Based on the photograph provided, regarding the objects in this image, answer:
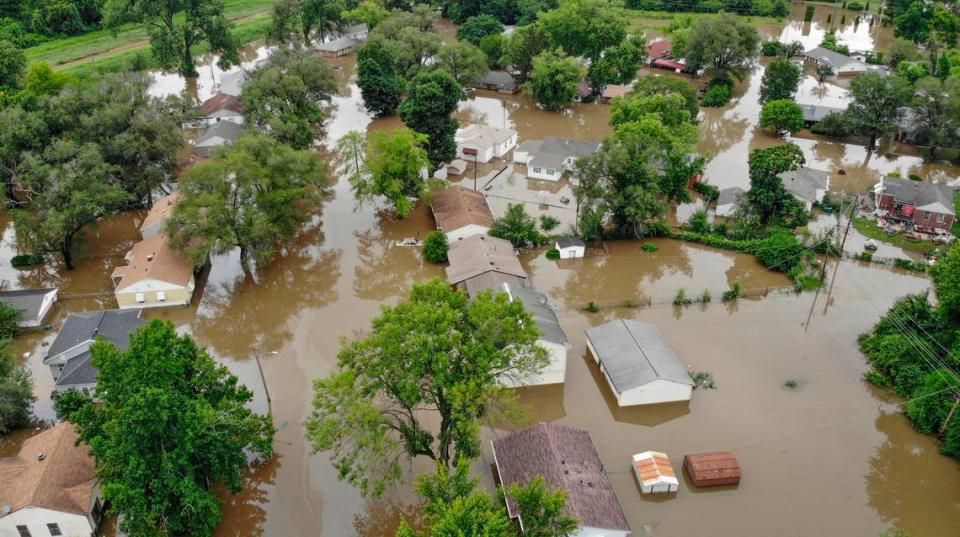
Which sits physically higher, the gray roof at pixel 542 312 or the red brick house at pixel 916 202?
the gray roof at pixel 542 312

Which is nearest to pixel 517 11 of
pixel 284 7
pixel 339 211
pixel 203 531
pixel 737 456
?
pixel 284 7

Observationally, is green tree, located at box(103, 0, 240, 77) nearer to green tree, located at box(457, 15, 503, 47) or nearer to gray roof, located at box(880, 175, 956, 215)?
green tree, located at box(457, 15, 503, 47)

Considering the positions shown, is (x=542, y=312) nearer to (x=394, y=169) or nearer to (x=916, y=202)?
Result: (x=394, y=169)

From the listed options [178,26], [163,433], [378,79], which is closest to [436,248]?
[163,433]

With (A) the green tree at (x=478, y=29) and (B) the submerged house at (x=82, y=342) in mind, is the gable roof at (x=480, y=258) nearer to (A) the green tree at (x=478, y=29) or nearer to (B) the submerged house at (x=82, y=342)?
(B) the submerged house at (x=82, y=342)

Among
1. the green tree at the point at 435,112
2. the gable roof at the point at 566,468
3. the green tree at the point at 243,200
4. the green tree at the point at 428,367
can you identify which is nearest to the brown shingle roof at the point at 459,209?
the green tree at the point at 435,112

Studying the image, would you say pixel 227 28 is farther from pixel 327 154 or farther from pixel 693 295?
pixel 693 295
